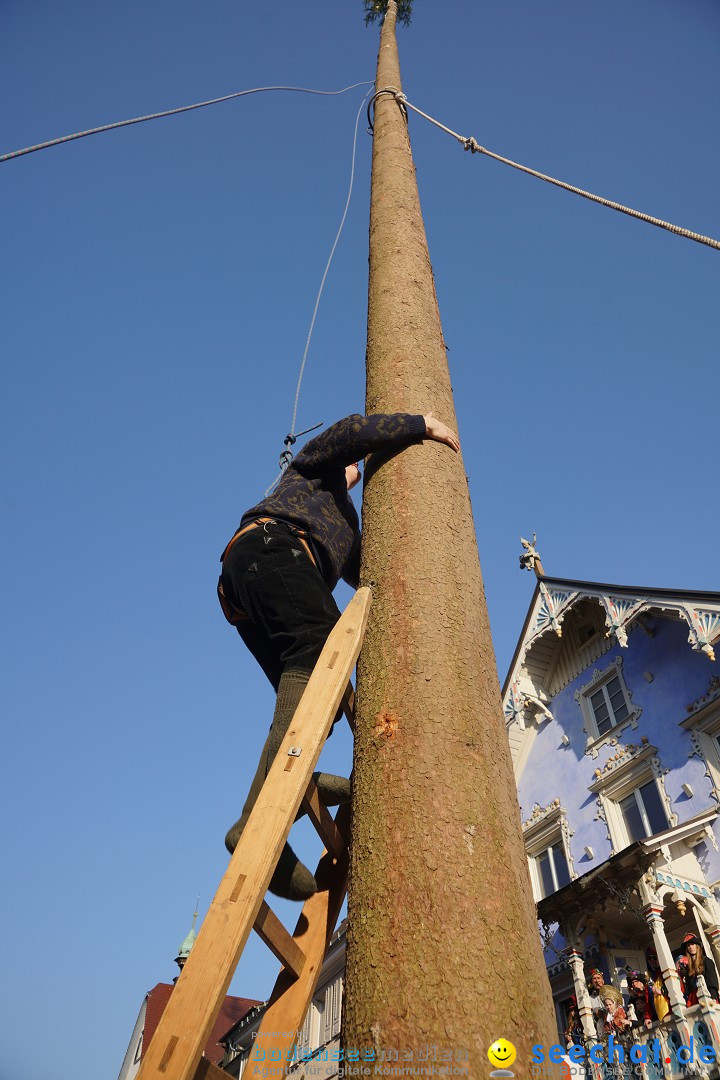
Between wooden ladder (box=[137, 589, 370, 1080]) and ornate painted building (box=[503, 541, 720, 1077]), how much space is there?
769 centimetres

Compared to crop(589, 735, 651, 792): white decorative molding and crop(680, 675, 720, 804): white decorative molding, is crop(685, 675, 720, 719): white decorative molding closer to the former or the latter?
crop(680, 675, 720, 804): white decorative molding

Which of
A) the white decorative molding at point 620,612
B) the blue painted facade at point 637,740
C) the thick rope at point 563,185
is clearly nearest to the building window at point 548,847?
the blue painted facade at point 637,740

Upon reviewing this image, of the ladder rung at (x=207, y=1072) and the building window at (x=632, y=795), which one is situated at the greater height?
the building window at (x=632, y=795)

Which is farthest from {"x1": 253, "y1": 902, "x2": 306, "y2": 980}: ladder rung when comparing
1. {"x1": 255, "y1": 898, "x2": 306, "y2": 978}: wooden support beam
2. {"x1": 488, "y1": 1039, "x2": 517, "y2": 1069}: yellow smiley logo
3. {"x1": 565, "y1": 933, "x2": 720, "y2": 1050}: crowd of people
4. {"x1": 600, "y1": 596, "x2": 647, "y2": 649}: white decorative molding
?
{"x1": 600, "y1": 596, "x2": 647, "y2": 649}: white decorative molding

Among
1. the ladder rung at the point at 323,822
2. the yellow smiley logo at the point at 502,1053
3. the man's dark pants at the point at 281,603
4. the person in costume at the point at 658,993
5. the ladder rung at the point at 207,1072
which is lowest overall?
the yellow smiley logo at the point at 502,1053

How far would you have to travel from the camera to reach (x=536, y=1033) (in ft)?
4.40

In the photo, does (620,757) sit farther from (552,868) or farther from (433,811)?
(433,811)

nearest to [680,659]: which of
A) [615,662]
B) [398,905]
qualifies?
[615,662]

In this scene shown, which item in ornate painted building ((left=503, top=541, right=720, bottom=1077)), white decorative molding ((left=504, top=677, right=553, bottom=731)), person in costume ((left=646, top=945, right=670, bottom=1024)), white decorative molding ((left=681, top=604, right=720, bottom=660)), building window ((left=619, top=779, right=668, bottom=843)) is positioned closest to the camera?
person in costume ((left=646, top=945, right=670, bottom=1024))

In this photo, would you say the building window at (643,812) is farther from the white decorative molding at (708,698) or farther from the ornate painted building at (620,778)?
the white decorative molding at (708,698)

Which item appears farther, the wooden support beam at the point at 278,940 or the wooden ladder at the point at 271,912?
the wooden support beam at the point at 278,940

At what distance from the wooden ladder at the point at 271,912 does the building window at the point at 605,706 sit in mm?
11253

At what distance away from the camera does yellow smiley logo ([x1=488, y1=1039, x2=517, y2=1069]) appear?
1245 millimetres

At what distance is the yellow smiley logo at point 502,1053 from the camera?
4.09 ft
